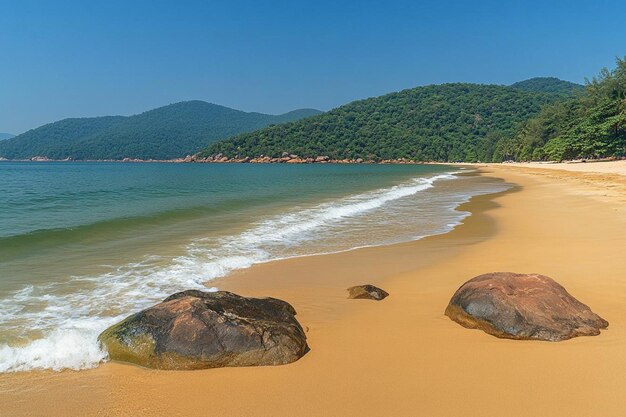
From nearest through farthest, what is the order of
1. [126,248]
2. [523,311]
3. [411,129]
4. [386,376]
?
[386,376] < [523,311] < [126,248] < [411,129]

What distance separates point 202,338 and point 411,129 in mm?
173412

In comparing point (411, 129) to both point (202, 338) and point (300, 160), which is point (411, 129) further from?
point (202, 338)

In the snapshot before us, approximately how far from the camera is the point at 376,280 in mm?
7895

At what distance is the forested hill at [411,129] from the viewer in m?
156

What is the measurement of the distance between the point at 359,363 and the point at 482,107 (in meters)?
186

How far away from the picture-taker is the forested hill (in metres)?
156

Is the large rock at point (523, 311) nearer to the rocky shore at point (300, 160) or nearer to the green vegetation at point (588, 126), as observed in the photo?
the green vegetation at point (588, 126)

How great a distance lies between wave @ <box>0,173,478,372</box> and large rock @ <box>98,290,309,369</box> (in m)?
0.44

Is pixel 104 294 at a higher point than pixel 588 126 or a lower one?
lower

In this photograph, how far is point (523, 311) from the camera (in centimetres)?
514

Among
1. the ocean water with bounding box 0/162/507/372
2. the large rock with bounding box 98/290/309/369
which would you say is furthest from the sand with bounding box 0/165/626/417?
the ocean water with bounding box 0/162/507/372

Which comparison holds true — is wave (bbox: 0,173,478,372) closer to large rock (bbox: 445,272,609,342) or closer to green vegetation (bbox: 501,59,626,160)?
large rock (bbox: 445,272,609,342)

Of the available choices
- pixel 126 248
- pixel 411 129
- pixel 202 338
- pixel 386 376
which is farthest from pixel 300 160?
pixel 386 376

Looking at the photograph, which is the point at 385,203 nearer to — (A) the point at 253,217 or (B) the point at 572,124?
(A) the point at 253,217
